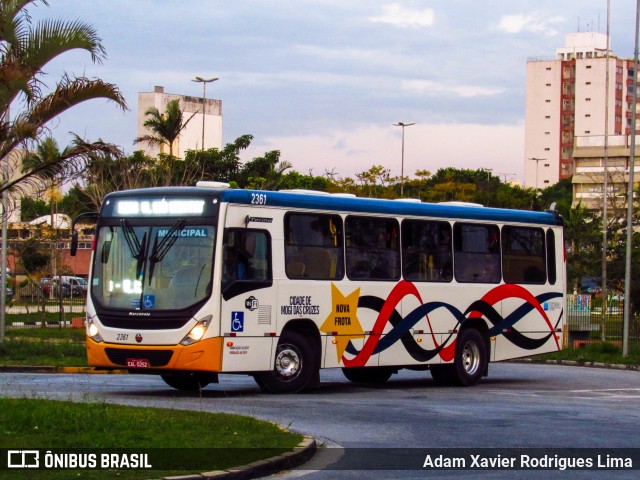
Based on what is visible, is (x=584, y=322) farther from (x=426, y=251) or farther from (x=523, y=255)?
(x=426, y=251)

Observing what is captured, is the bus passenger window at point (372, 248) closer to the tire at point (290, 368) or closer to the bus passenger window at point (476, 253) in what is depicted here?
the tire at point (290, 368)

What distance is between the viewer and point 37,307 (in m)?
69.2

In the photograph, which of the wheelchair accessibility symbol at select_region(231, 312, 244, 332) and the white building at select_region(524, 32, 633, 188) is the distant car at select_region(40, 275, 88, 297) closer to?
the wheelchair accessibility symbol at select_region(231, 312, 244, 332)

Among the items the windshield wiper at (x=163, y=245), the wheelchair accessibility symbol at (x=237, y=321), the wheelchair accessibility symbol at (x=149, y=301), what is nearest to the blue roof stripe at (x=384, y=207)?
the windshield wiper at (x=163, y=245)

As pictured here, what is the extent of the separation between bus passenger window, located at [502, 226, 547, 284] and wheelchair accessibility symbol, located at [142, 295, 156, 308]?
819cm

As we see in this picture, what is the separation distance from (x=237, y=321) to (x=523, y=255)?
315 inches

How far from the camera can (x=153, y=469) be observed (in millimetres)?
10359

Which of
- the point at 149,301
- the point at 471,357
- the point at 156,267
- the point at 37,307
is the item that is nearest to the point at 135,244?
the point at 156,267

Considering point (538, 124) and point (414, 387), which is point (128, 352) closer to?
point (414, 387)

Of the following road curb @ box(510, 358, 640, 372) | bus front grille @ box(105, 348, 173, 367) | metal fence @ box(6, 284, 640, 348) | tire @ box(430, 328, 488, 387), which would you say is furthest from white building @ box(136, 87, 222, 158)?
bus front grille @ box(105, 348, 173, 367)

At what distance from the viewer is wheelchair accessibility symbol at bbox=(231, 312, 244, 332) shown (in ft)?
61.4

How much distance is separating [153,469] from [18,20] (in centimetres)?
1141

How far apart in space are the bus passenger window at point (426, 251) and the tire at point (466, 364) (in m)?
1.34

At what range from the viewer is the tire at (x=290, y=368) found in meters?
19.6
